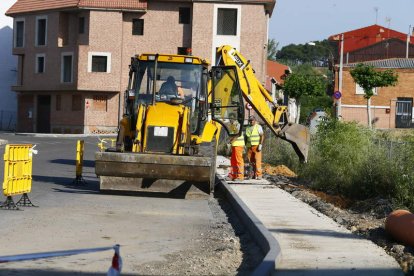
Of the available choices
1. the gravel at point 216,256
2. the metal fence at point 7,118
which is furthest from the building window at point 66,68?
the gravel at point 216,256

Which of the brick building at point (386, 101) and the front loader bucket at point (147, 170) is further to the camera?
the brick building at point (386, 101)

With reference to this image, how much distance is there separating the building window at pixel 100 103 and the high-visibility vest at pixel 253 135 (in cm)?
4064

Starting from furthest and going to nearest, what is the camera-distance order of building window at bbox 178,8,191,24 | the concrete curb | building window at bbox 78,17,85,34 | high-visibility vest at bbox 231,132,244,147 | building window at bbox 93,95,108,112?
building window at bbox 78,17,85,34, building window at bbox 93,95,108,112, building window at bbox 178,8,191,24, high-visibility vest at bbox 231,132,244,147, the concrete curb

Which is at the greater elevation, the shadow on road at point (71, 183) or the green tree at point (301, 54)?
the green tree at point (301, 54)

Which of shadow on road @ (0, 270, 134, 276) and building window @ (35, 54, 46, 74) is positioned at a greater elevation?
building window @ (35, 54, 46, 74)

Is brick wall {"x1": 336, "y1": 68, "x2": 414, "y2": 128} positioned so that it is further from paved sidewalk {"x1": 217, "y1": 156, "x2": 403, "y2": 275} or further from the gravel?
the gravel

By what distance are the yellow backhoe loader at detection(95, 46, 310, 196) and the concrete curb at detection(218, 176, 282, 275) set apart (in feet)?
4.07

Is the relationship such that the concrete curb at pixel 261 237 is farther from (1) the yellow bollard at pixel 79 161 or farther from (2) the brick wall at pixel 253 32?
(2) the brick wall at pixel 253 32

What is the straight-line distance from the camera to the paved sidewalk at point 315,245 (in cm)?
885

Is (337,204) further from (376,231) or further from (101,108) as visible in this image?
(101,108)

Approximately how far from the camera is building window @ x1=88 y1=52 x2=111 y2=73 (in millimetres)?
60062

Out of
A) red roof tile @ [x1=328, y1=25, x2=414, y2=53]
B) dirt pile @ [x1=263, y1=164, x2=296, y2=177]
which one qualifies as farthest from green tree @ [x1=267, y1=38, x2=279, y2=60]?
dirt pile @ [x1=263, y1=164, x2=296, y2=177]

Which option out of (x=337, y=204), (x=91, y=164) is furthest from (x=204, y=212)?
(x=91, y=164)

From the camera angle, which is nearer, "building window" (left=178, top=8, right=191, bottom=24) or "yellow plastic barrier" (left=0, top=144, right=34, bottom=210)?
"yellow plastic barrier" (left=0, top=144, right=34, bottom=210)
